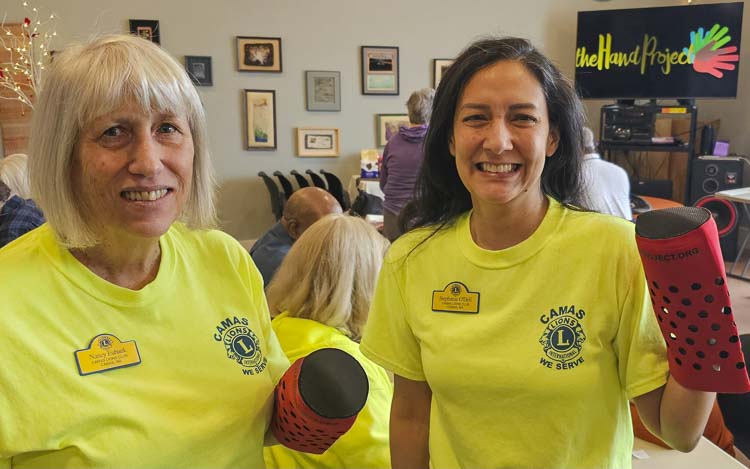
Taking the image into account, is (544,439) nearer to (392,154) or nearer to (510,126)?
(510,126)

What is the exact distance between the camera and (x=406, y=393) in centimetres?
127

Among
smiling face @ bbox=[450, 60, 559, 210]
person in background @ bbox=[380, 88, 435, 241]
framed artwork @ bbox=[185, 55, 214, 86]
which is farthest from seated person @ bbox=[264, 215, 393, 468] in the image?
framed artwork @ bbox=[185, 55, 214, 86]

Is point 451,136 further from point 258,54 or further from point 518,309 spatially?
point 258,54

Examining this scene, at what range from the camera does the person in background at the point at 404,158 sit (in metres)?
4.30

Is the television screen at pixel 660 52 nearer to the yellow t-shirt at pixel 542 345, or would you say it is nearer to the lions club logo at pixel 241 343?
the yellow t-shirt at pixel 542 345

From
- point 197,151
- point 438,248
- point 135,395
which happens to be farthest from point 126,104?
point 438,248

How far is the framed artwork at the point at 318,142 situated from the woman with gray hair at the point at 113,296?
566 centimetres

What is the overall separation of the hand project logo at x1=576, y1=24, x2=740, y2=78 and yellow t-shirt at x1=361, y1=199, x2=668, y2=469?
19.6ft

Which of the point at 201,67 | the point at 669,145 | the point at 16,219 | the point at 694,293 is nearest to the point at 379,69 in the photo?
the point at 201,67

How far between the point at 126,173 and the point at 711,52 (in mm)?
6581

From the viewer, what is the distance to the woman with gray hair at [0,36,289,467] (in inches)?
36.3

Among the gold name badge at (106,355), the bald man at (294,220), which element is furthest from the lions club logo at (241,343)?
the bald man at (294,220)

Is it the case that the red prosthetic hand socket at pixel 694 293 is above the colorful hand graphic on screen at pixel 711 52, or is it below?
below

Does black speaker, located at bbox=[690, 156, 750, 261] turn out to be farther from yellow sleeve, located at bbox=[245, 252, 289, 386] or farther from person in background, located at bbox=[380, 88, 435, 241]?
yellow sleeve, located at bbox=[245, 252, 289, 386]
